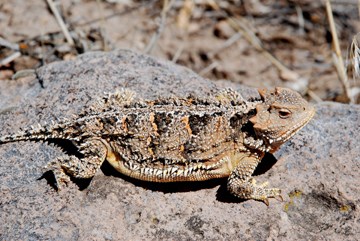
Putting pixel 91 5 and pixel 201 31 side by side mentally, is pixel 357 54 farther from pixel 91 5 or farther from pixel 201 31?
pixel 91 5

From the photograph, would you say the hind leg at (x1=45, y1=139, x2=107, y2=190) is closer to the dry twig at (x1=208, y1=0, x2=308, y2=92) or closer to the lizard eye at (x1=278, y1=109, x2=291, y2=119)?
the lizard eye at (x1=278, y1=109, x2=291, y2=119)

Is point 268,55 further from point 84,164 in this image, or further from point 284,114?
point 84,164

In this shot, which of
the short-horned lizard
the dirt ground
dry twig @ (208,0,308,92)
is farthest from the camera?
dry twig @ (208,0,308,92)

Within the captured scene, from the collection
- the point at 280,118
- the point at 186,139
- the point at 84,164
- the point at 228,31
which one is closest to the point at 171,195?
the point at 186,139

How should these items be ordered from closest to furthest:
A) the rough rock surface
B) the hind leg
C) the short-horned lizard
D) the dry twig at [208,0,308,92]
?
the rough rock surface
the short-horned lizard
the hind leg
the dry twig at [208,0,308,92]

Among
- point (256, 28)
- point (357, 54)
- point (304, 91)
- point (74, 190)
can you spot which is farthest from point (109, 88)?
point (256, 28)

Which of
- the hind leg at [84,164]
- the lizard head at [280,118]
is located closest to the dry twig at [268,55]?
the lizard head at [280,118]

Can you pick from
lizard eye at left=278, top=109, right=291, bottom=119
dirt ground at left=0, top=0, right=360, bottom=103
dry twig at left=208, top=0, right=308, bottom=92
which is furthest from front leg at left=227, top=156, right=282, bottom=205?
dry twig at left=208, top=0, right=308, bottom=92
